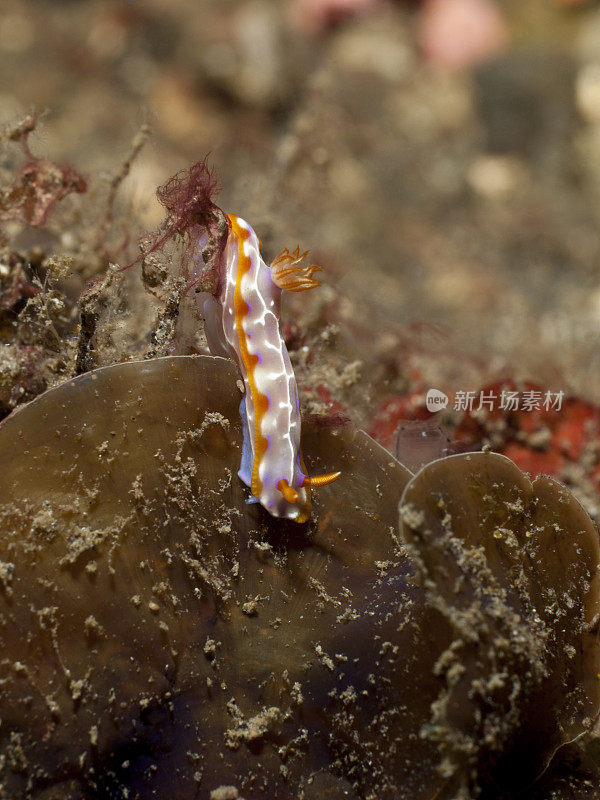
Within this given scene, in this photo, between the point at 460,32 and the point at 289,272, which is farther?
the point at 460,32

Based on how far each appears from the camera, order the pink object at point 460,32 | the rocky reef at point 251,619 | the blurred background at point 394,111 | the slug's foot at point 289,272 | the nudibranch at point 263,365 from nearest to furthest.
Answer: the rocky reef at point 251,619 → the nudibranch at point 263,365 → the slug's foot at point 289,272 → the blurred background at point 394,111 → the pink object at point 460,32

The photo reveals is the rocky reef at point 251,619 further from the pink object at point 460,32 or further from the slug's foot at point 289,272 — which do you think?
the pink object at point 460,32

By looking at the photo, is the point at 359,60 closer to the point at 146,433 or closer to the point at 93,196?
the point at 93,196

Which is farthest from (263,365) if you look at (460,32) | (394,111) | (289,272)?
(460,32)

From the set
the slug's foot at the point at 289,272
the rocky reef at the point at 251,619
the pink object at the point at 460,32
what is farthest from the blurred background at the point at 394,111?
the rocky reef at the point at 251,619

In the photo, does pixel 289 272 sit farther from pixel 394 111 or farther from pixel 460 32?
pixel 460 32

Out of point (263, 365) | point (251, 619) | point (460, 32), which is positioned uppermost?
point (460, 32)

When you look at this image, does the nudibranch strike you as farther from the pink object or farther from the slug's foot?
the pink object
